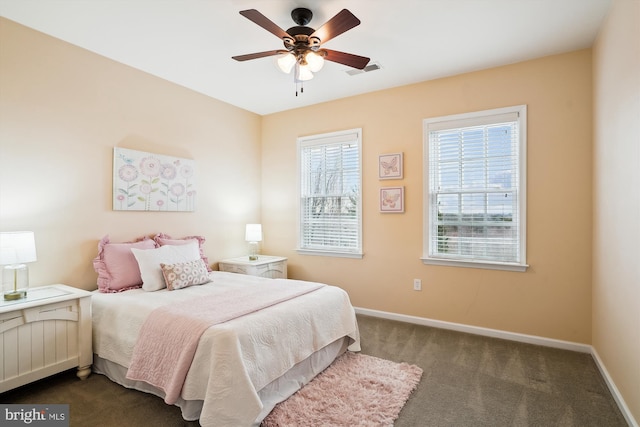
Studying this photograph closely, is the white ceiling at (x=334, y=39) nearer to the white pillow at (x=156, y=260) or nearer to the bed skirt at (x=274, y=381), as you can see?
the white pillow at (x=156, y=260)

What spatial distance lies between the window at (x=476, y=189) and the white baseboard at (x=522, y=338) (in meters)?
0.65

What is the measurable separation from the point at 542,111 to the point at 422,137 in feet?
3.66

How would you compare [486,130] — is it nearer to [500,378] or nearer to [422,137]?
[422,137]

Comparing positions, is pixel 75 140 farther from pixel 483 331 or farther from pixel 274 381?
pixel 483 331

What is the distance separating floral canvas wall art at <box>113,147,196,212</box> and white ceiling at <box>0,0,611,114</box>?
91 centimetres

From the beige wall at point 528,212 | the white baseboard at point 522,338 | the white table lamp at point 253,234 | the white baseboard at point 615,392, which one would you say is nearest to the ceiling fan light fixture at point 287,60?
the beige wall at point 528,212

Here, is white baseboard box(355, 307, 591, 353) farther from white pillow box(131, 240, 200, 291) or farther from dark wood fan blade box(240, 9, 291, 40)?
dark wood fan blade box(240, 9, 291, 40)

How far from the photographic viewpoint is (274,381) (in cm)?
220

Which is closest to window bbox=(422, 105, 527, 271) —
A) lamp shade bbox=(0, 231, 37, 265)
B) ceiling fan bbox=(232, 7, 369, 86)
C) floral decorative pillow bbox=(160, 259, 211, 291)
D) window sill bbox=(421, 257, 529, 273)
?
window sill bbox=(421, 257, 529, 273)

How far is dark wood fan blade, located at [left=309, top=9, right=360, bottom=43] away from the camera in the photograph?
2018 mm

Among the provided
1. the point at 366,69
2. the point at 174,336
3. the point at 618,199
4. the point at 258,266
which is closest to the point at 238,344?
the point at 174,336

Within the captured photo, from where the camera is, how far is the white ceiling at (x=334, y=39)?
7.89 feet

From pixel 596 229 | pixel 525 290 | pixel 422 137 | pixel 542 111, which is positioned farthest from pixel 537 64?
pixel 525 290

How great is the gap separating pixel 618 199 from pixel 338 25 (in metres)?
2.16
